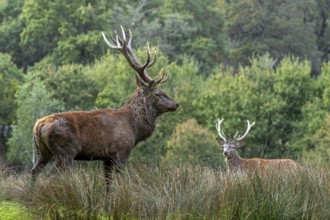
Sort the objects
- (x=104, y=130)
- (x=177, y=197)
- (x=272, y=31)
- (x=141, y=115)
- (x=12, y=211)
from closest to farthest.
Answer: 1. (x=177, y=197)
2. (x=12, y=211)
3. (x=104, y=130)
4. (x=141, y=115)
5. (x=272, y=31)

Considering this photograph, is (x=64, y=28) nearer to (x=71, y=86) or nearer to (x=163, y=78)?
(x=71, y=86)

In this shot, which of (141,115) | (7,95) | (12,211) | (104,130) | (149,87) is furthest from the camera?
(7,95)

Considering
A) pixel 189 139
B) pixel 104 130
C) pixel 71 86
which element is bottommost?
pixel 189 139

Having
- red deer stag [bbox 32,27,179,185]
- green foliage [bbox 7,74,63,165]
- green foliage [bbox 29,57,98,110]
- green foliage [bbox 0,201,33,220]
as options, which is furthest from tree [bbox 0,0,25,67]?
green foliage [bbox 0,201,33,220]

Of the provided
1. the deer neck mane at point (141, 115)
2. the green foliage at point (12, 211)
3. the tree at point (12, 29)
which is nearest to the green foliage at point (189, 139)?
the tree at point (12, 29)

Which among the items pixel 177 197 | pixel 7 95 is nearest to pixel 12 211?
pixel 177 197

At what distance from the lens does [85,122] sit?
1245cm

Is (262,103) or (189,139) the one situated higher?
(262,103)

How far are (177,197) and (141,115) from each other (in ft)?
13.7

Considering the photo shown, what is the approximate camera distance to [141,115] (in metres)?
13.6

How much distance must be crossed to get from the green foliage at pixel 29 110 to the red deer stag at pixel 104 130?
29918 millimetres

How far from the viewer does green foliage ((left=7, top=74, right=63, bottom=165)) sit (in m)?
44.0

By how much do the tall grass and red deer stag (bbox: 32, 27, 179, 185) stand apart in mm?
919

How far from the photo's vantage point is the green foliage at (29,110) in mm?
43991
